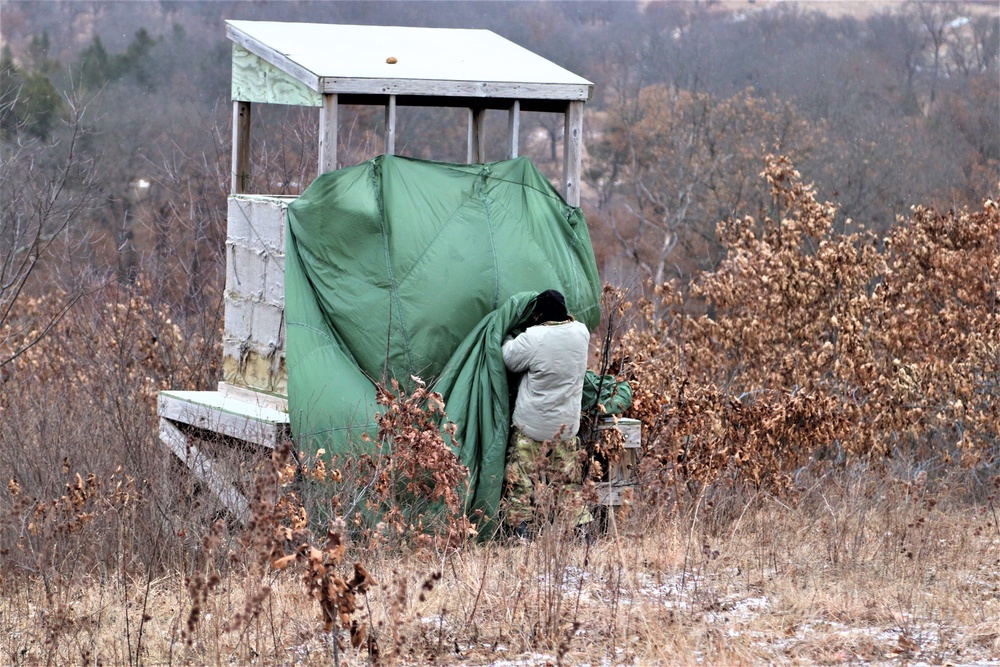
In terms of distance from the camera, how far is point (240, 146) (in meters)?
8.52

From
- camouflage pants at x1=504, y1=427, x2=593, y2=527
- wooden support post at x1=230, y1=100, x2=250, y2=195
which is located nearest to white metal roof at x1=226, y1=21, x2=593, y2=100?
wooden support post at x1=230, y1=100, x2=250, y2=195

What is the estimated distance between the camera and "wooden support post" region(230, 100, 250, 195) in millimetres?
8320

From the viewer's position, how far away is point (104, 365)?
1049cm

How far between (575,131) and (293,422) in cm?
257

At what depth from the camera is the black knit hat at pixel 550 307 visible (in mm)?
6688

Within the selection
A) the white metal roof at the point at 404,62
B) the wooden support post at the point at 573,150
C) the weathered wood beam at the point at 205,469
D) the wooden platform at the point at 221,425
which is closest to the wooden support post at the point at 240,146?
the white metal roof at the point at 404,62

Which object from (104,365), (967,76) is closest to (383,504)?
(104,365)

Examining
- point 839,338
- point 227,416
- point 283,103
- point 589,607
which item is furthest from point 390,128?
point 839,338

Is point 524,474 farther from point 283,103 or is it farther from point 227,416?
point 283,103

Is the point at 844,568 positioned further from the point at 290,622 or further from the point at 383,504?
the point at 290,622

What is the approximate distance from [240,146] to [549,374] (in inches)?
123

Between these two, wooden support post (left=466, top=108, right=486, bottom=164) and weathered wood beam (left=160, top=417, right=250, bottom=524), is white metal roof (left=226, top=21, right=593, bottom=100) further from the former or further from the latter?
weathered wood beam (left=160, top=417, right=250, bottom=524)

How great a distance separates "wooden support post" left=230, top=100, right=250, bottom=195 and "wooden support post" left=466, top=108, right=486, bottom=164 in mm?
1534

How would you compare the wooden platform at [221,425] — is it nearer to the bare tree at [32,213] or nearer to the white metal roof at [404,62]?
the bare tree at [32,213]
